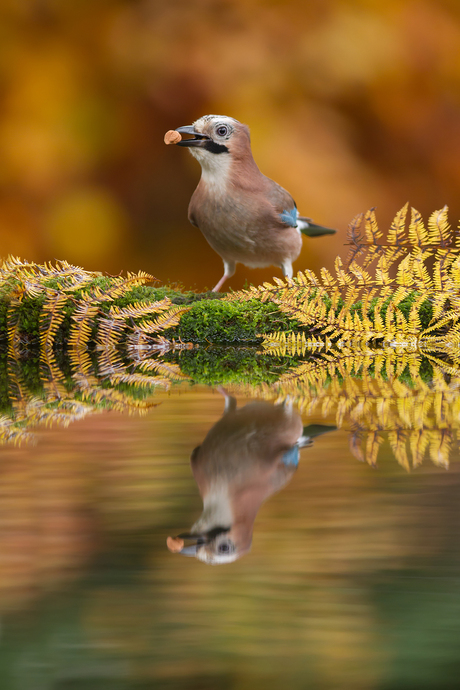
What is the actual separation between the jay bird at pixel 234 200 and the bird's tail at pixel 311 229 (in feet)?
3.26

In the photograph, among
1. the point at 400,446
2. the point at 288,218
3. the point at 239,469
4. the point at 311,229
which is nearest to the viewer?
the point at 239,469

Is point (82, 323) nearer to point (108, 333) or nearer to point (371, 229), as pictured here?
point (108, 333)

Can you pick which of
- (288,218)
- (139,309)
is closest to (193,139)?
(288,218)

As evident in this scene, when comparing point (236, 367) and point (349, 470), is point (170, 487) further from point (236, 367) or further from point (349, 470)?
point (236, 367)

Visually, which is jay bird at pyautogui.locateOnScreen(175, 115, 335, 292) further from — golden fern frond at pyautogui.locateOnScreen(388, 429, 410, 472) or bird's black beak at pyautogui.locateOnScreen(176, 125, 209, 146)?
golden fern frond at pyautogui.locateOnScreen(388, 429, 410, 472)

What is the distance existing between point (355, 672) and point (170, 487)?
0.58 meters

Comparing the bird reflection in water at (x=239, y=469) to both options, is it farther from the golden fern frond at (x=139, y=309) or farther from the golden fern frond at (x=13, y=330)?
the golden fern frond at (x=13, y=330)

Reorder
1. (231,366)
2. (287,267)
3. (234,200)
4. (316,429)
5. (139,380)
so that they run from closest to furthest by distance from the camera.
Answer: (316,429) → (139,380) → (231,366) → (234,200) → (287,267)

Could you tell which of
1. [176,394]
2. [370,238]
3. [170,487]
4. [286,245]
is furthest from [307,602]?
[286,245]

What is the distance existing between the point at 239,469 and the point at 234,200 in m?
2.93

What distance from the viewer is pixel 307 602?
2.58ft

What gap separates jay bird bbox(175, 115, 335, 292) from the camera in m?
4.09

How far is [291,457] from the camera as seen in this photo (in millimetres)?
1394

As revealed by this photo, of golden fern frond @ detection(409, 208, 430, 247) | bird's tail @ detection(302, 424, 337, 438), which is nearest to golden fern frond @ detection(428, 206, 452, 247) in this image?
golden fern frond @ detection(409, 208, 430, 247)
